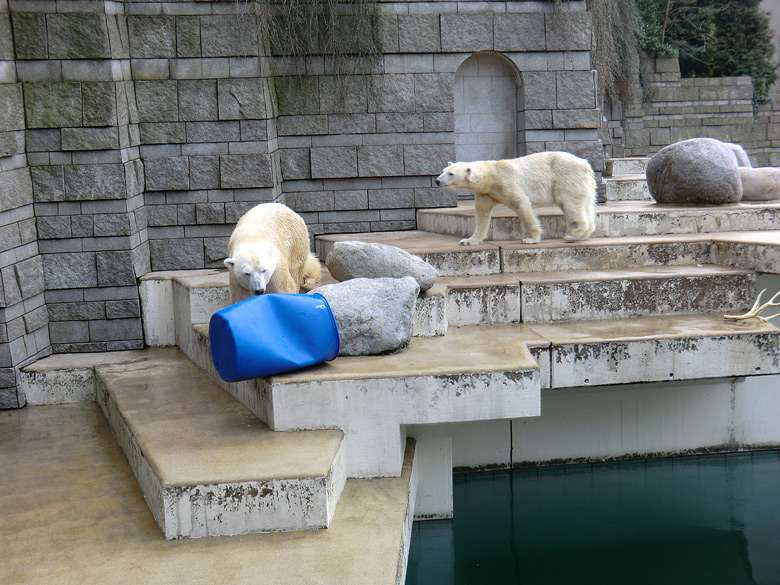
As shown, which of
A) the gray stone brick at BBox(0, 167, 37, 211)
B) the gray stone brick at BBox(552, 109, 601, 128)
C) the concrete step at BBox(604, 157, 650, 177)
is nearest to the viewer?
the gray stone brick at BBox(0, 167, 37, 211)

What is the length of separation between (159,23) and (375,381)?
361 centimetres

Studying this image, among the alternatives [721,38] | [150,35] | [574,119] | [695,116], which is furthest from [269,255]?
[721,38]

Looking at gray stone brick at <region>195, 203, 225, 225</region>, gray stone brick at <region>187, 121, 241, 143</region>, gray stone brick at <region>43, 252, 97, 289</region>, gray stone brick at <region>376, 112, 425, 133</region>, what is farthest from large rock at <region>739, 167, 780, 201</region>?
gray stone brick at <region>43, 252, 97, 289</region>

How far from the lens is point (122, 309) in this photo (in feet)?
18.2

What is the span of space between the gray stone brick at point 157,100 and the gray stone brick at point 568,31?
3294 mm

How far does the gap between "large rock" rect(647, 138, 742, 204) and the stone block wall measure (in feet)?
26.4

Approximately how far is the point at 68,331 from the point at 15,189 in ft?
3.44

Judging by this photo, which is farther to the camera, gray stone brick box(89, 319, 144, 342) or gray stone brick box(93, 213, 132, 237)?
gray stone brick box(89, 319, 144, 342)

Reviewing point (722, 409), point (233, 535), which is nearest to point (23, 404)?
point (233, 535)

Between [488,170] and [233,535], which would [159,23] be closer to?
[488,170]

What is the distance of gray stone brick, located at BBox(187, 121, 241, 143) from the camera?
19.4ft

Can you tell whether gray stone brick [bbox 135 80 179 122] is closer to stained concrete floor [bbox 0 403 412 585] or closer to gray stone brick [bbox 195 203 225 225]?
gray stone brick [bbox 195 203 225 225]

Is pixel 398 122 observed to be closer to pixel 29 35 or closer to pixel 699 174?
pixel 699 174

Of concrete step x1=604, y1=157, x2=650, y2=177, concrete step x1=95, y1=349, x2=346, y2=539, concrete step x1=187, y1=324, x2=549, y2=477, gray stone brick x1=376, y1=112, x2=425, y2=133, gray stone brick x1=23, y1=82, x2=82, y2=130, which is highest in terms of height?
gray stone brick x1=23, y1=82, x2=82, y2=130
